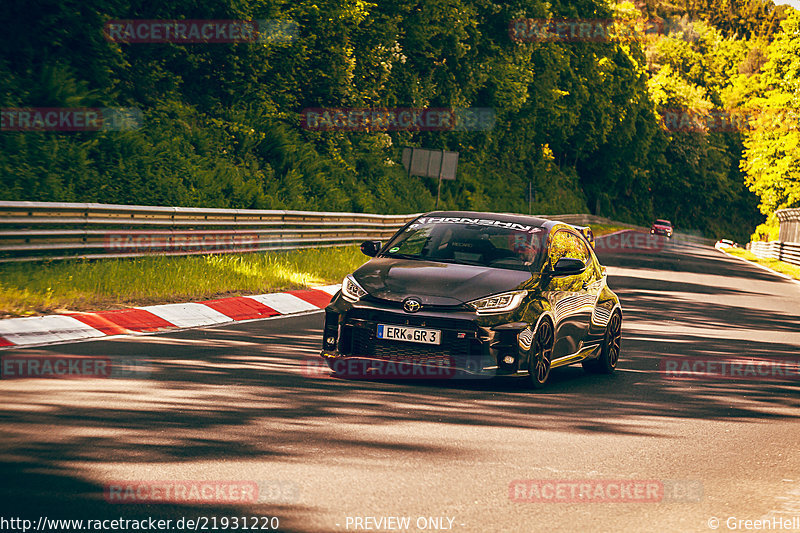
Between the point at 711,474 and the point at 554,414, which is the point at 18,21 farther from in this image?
the point at 711,474

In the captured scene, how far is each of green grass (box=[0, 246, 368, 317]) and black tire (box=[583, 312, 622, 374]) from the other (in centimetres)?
582

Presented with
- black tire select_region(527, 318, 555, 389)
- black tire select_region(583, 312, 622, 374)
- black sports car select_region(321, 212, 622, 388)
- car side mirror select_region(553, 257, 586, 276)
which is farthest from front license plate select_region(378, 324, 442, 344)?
black tire select_region(583, 312, 622, 374)

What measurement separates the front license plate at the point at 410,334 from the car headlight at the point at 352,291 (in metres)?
0.45

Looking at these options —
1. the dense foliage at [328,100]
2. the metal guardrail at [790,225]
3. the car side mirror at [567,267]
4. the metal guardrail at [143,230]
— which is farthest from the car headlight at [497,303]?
the metal guardrail at [790,225]

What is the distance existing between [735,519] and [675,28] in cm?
14739

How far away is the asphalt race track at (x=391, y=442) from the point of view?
17.1 feet

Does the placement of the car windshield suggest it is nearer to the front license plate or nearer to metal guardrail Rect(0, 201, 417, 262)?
the front license plate

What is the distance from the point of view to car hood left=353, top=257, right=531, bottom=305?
352 inches

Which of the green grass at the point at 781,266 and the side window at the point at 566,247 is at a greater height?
the side window at the point at 566,247

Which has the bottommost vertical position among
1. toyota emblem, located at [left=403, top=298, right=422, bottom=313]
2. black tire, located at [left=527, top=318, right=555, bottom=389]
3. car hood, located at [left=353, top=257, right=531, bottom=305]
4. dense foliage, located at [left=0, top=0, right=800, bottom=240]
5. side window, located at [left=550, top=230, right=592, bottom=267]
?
black tire, located at [left=527, top=318, right=555, bottom=389]

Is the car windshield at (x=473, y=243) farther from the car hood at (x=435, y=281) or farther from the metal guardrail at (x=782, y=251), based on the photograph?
the metal guardrail at (x=782, y=251)

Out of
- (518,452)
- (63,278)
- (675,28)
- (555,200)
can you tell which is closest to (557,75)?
(555,200)

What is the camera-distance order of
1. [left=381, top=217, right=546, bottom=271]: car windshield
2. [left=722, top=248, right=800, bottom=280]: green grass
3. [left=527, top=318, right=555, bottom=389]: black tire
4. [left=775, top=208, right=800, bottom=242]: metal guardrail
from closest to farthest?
[left=527, top=318, right=555, bottom=389]: black tire → [left=381, top=217, right=546, bottom=271]: car windshield → [left=722, top=248, right=800, bottom=280]: green grass → [left=775, top=208, right=800, bottom=242]: metal guardrail

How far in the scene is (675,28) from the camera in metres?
144
